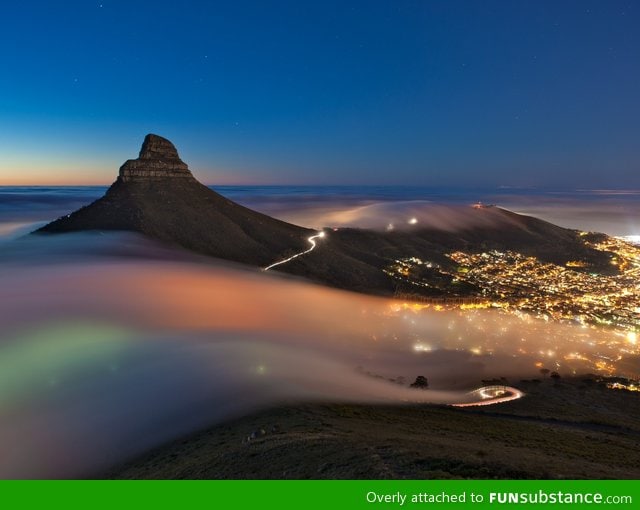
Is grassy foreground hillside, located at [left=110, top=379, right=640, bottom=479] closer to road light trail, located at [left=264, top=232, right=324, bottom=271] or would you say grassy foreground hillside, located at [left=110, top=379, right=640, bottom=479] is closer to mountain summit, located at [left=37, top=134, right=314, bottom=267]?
road light trail, located at [left=264, top=232, right=324, bottom=271]

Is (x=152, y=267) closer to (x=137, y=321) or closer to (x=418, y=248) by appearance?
(x=137, y=321)

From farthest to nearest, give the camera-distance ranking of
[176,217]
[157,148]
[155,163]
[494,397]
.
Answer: [157,148]
[155,163]
[176,217]
[494,397]

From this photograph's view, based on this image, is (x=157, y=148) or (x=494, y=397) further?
(x=157, y=148)

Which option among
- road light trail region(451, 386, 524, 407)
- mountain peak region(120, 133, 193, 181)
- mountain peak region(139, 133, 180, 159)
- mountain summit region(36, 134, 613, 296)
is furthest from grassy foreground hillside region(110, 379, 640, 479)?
mountain peak region(139, 133, 180, 159)

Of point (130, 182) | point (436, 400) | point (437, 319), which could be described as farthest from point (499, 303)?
point (130, 182)

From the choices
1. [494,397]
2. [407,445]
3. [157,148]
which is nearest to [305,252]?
[157,148]

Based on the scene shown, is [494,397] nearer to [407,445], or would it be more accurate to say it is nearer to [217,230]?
[407,445]
